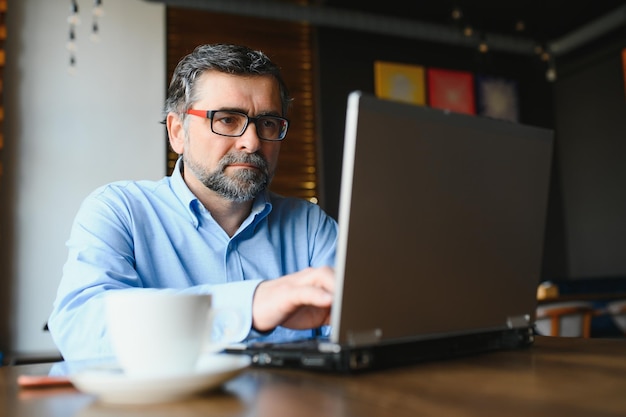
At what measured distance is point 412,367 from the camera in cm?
81

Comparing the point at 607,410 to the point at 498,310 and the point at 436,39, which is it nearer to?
the point at 498,310

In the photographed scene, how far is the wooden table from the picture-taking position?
1.84ft

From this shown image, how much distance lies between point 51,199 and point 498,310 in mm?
4078

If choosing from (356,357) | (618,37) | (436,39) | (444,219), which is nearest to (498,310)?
(444,219)

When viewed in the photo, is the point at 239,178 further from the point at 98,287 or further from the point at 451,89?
the point at 451,89

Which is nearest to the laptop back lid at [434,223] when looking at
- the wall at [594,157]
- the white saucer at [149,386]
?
the white saucer at [149,386]

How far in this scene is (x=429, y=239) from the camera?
82 cm

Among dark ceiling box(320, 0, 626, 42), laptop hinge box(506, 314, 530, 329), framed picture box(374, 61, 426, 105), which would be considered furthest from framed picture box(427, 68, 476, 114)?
laptop hinge box(506, 314, 530, 329)

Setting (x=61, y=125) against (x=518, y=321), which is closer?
(x=518, y=321)

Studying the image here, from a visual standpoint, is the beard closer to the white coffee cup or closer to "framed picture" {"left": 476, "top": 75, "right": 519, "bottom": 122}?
the white coffee cup

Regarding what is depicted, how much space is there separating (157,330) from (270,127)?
3.06ft

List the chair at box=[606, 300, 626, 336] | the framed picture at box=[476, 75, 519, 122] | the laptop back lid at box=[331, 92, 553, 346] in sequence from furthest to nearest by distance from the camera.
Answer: the framed picture at box=[476, 75, 519, 122] → the chair at box=[606, 300, 626, 336] → the laptop back lid at box=[331, 92, 553, 346]

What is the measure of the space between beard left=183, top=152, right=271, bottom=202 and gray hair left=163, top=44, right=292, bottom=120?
204mm

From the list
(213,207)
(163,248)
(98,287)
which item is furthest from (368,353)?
(213,207)
